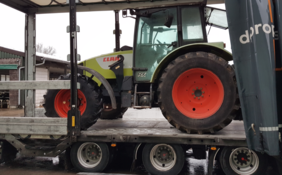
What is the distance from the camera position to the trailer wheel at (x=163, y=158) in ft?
13.5

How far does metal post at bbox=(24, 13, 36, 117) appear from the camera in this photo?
6609 mm

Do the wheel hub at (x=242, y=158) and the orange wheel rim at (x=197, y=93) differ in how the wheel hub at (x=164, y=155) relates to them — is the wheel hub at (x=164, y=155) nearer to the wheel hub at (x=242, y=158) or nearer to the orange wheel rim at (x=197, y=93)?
the orange wheel rim at (x=197, y=93)

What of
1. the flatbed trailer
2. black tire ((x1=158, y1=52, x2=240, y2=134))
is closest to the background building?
the flatbed trailer

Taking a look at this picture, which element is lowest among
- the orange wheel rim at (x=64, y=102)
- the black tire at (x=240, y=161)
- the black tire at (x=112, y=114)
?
the black tire at (x=240, y=161)

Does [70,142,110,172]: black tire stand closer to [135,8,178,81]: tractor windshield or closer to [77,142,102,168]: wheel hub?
[77,142,102,168]: wheel hub

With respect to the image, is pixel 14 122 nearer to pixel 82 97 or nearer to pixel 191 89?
pixel 82 97

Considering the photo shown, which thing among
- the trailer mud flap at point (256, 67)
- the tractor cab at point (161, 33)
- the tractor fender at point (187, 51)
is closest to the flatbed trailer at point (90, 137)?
the trailer mud flap at point (256, 67)

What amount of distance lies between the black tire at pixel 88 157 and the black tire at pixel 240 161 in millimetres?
2003

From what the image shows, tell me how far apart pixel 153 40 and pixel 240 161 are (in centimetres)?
270

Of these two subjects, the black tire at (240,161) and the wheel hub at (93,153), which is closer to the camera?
the black tire at (240,161)

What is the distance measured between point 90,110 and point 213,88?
2345 mm

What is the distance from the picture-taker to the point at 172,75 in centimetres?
429

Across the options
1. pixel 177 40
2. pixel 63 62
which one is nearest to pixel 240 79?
pixel 177 40

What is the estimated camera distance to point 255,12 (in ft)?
10.8
